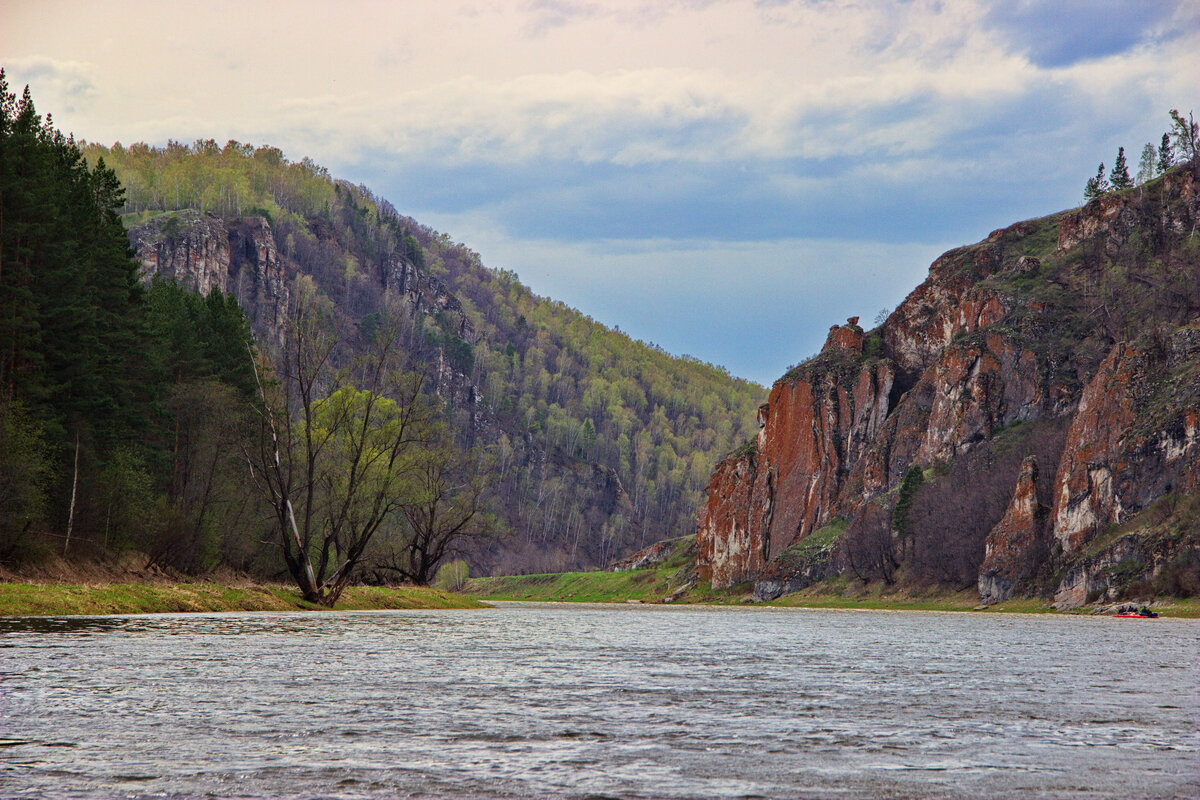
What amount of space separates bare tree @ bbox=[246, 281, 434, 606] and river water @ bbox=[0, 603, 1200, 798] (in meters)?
29.5

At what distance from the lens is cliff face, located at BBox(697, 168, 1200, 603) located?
4572 inches

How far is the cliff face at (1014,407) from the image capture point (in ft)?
381

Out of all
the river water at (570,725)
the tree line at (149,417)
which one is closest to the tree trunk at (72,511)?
the tree line at (149,417)

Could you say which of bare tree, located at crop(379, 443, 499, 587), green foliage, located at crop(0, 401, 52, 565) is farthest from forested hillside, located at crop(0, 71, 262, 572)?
bare tree, located at crop(379, 443, 499, 587)

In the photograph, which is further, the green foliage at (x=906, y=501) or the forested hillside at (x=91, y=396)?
the green foliage at (x=906, y=501)

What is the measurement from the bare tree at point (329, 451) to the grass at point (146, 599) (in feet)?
6.78

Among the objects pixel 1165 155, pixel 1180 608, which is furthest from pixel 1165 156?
pixel 1180 608

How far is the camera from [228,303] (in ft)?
299

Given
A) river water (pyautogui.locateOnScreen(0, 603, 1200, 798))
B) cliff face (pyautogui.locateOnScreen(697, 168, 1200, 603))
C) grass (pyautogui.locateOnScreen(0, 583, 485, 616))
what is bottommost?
grass (pyautogui.locateOnScreen(0, 583, 485, 616))

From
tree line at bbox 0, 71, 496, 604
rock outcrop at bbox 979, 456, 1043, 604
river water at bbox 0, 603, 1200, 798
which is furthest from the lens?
rock outcrop at bbox 979, 456, 1043, 604

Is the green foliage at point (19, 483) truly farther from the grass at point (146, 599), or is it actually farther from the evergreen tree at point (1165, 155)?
the evergreen tree at point (1165, 155)

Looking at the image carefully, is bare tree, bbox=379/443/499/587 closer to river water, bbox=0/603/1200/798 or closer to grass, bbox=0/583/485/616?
grass, bbox=0/583/485/616

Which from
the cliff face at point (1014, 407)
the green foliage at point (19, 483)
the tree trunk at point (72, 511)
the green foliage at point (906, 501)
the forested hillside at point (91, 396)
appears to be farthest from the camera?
the green foliage at point (906, 501)

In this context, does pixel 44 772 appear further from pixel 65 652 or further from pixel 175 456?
pixel 175 456
